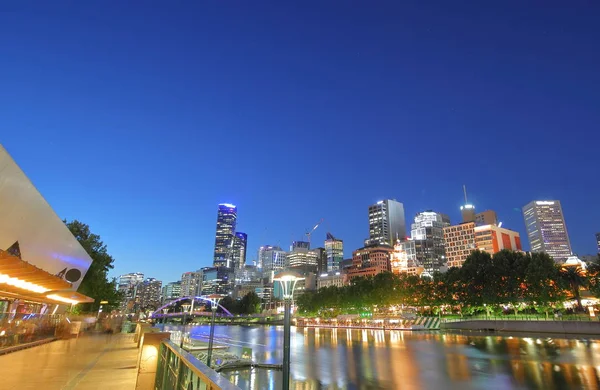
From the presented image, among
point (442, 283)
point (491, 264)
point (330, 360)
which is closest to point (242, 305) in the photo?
point (442, 283)

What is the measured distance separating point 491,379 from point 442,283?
59834 mm

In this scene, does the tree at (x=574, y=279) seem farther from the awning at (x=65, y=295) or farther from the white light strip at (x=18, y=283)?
the white light strip at (x=18, y=283)

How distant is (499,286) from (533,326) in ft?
33.0

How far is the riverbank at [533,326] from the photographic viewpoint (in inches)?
1827

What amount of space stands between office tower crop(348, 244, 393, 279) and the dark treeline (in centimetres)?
8834

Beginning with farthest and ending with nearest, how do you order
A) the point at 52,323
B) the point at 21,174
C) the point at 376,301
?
the point at 376,301, the point at 52,323, the point at 21,174

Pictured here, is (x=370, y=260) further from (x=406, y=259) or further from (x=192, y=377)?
(x=192, y=377)

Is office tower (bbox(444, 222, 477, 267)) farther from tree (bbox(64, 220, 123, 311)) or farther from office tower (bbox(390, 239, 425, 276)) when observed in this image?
tree (bbox(64, 220, 123, 311))

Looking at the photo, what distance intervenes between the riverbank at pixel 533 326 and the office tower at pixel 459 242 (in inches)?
4259

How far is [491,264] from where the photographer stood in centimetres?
6619

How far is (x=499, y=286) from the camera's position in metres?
63.5

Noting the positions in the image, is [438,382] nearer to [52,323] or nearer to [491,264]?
[52,323]

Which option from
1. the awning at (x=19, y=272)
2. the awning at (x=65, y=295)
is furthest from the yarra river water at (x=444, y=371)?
the awning at (x=19, y=272)

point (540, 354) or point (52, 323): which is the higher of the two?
point (52, 323)
